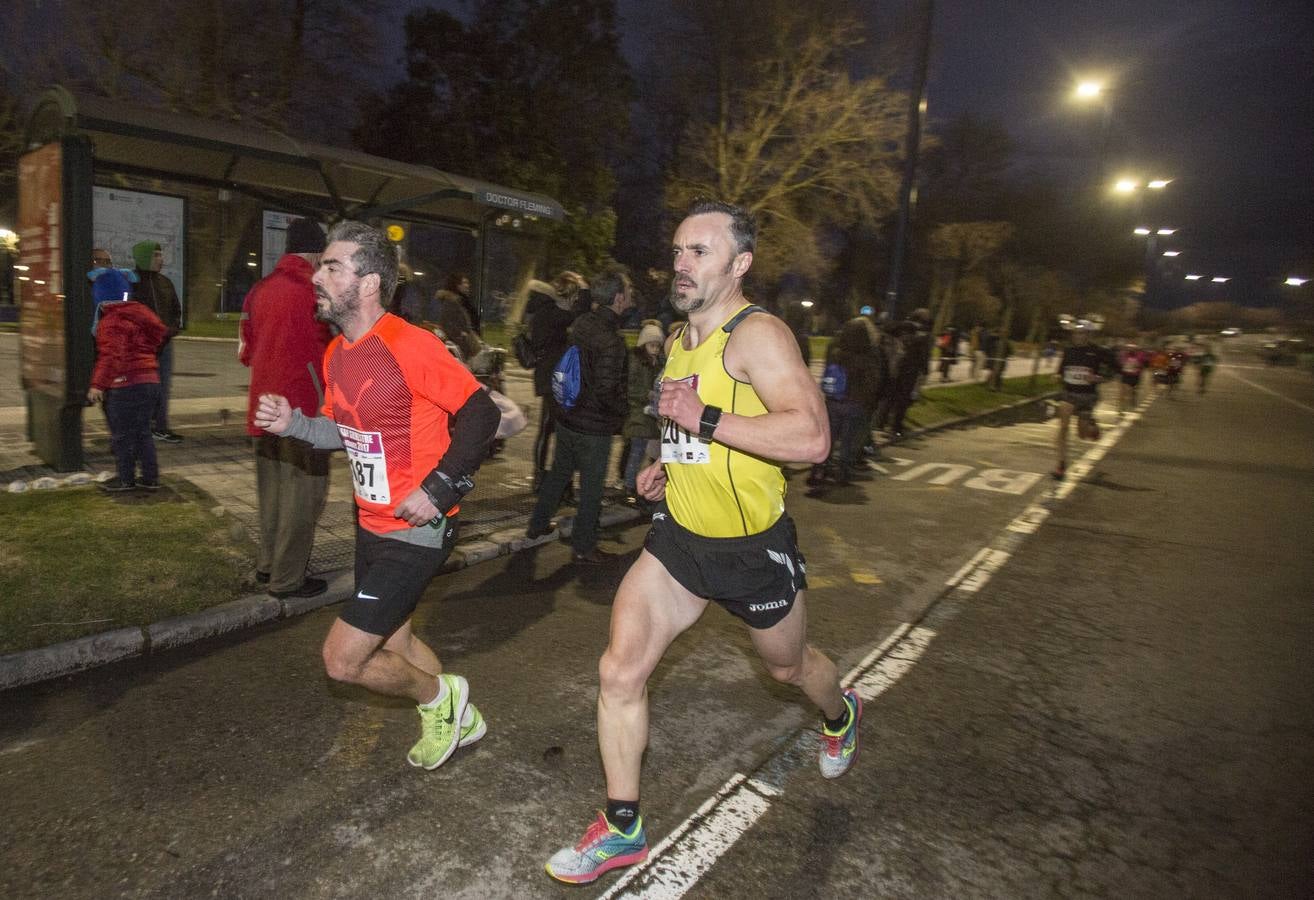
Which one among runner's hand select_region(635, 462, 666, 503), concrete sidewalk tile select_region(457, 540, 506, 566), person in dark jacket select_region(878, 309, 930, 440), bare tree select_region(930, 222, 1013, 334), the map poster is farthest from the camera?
bare tree select_region(930, 222, 1013, 334)

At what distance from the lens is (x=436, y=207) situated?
9773mm

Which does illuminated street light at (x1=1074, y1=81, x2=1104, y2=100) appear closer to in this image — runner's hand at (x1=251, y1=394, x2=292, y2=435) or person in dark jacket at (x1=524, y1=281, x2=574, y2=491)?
person in dark jacket at (x1=524, y1=281, x2=574, y2=491)

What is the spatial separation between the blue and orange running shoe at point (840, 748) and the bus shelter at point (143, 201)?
4.02 metres

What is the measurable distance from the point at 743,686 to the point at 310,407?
2.64 m

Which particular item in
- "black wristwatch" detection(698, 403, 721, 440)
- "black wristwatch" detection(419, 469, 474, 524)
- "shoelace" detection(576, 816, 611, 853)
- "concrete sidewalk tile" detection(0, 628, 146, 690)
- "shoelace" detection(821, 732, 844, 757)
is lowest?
"concrete sidewalk tile" detection(0, 628, 146, 690)

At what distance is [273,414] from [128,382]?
436cm

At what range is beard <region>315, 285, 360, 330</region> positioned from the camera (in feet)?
8.99

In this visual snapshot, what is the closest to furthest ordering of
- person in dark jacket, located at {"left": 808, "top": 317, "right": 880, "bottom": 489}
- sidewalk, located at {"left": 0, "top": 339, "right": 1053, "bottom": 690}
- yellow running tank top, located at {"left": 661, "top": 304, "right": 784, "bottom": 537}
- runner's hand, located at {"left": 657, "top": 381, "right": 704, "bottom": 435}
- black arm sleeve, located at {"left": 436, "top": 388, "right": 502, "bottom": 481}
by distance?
runner's hand, located at {"left": 657, "top": 381, "right": 704, "bottom": 435} < yellow running tank top, located at {"left": 661, "top": 304, "right": 784, "bottom": 537} < black arm sleeve, located at {"left": 436, "top": 388, "right": 502, "bottom": 481} < sidewalk, located at {"left": 0, "top": 339, "right": 1053, "bottom": 690} < person in dark jacket, located at {"left": 808, "top": 317, "right": 880, "bottom": 489}

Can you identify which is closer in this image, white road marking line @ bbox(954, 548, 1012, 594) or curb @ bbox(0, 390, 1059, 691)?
curb @ bbox(0, 390, 1059, 691)

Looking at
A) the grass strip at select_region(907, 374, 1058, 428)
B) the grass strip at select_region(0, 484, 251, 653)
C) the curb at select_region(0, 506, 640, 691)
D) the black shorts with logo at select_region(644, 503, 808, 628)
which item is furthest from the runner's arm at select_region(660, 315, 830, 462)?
the grass strip at select_region(907, 374, 1058, 428)

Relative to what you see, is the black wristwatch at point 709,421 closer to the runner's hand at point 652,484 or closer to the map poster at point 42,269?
the runner's hand at point 652,484

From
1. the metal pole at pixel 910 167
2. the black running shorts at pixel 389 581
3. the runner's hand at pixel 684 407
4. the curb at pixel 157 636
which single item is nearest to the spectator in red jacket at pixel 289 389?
the curb at pixel 157 636

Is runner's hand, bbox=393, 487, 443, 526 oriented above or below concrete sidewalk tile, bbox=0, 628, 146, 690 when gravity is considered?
above

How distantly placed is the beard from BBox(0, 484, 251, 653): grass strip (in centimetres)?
244
